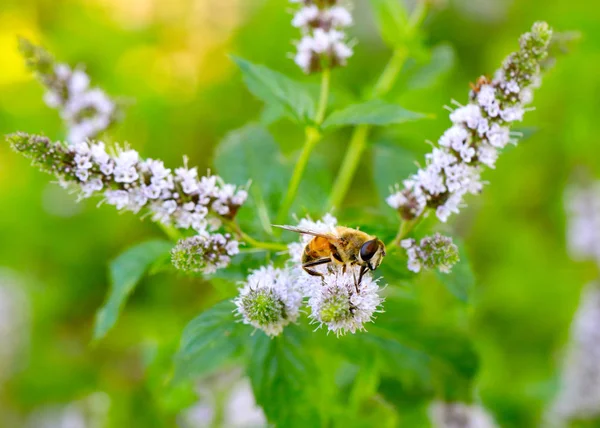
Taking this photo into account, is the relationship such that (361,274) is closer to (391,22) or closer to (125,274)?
(125,274)

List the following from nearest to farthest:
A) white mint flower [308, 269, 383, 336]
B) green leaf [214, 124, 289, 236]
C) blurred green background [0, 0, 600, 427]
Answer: white mint flower [308, 269, 383, 336], green leaf [214, 124, 289, 236], blurred green background [0, 0, 600, 427]

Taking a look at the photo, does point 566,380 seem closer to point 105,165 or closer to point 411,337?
point 411,337

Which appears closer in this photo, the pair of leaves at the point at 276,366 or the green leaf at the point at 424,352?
the pair of leaves at the point at 276,366

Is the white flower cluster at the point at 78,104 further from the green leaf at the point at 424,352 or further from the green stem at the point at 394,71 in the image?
the green leaf at the point at 424,352

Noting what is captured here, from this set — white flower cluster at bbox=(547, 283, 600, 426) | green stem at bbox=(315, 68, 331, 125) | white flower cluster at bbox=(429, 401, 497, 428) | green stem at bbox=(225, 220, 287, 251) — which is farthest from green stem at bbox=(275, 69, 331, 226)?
white flower cluster at bbox=(547, 283, 600, 426)

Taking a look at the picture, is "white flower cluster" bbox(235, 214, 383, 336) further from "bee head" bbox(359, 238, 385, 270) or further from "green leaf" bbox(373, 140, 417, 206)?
"green leaf" bbox(373, 140, 417, 206)

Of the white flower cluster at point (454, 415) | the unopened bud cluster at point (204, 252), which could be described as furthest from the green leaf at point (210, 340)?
the white flower cluster at point (454, 415)

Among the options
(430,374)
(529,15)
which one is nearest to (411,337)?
(430,374)
